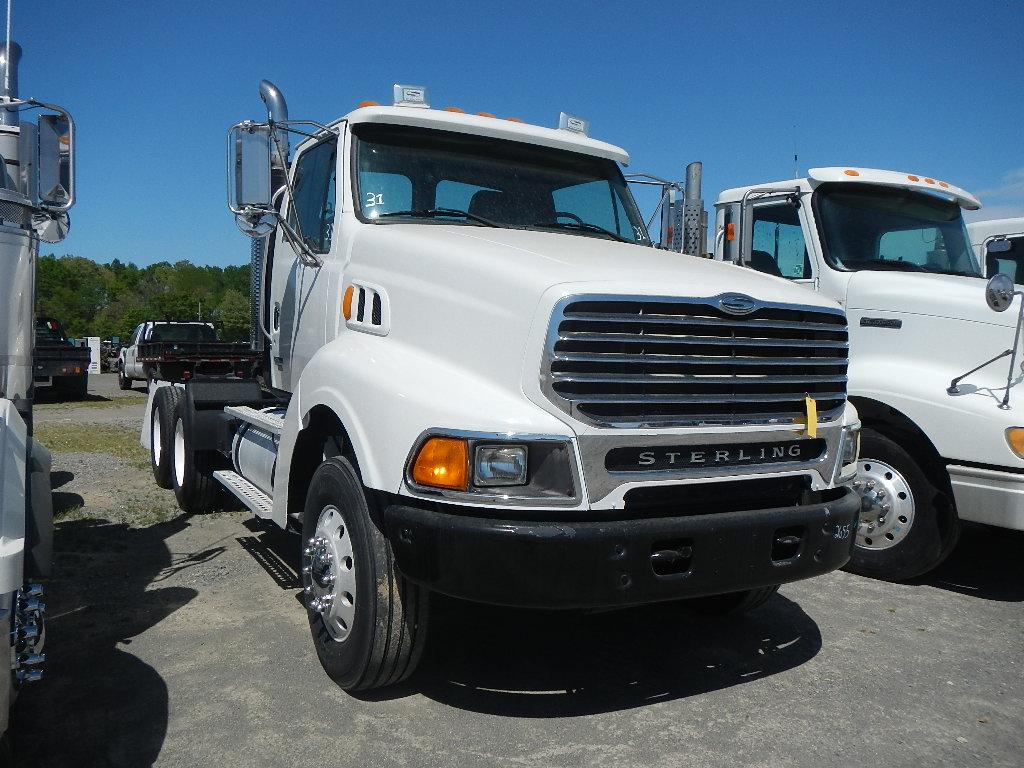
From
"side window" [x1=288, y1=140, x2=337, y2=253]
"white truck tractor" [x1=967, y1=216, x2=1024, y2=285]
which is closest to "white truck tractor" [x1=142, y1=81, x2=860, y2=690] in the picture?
"side window" [x1=288, y1=140, x2=337, y2=253]

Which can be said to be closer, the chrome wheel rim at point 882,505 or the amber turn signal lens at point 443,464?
the amber turn signal lens at point 443,464

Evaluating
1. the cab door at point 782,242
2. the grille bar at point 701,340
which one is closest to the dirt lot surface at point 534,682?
the grille bar at point 701,340

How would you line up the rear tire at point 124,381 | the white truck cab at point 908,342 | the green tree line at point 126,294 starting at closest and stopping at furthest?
the white truck cab at point 908,342
the rear tire at point 124,381
the green tree line at point 126,294

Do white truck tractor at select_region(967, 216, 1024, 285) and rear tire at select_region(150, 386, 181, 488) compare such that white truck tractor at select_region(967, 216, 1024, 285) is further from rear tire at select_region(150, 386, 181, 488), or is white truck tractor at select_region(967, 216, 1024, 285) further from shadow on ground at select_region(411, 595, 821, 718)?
rear tire at select_region(150, 386, 181, 488)

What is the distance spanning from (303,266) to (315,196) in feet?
1.33

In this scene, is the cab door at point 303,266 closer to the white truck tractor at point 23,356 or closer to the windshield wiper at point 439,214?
the windshield wiper at point 439,214

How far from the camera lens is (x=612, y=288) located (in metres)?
3.24

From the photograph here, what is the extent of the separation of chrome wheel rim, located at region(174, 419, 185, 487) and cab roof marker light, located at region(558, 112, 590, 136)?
3.89 metres

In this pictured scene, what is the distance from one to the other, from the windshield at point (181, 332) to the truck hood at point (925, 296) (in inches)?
793

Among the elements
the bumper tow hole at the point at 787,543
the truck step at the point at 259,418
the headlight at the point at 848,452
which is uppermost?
the headlight at the point at 848,452

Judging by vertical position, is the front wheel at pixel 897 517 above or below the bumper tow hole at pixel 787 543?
below

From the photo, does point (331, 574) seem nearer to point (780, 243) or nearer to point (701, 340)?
point (701, 340)

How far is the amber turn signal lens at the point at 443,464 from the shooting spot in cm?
308

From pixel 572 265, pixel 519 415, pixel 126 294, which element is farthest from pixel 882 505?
pixel 126 294
